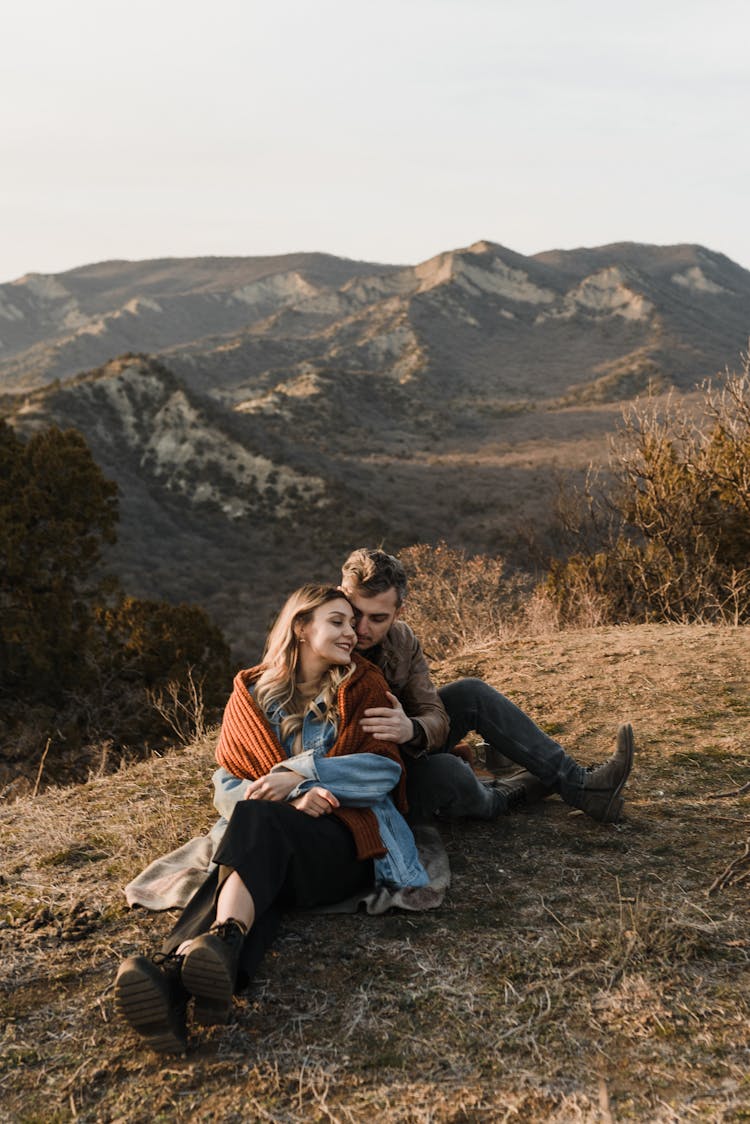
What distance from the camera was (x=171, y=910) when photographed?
141 inches

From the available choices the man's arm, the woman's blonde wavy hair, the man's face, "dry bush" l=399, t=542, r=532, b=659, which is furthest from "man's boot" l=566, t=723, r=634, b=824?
"dry bush" l=399, t=542, r=532, b=659

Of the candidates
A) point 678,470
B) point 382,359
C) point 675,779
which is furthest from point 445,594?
point 382,359

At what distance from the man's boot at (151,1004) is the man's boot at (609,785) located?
2.21 metres

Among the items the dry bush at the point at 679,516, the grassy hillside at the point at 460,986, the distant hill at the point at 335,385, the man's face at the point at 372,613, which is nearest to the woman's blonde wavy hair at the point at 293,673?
the man's face at the point at 372,613

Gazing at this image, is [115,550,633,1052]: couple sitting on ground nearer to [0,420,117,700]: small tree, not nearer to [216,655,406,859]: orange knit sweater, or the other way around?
[216,655,406,859]: orange knit sweater

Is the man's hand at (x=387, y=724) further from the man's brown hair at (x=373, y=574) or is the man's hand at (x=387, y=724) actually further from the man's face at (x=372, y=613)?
the man's brown hair at (x=373, y=574)

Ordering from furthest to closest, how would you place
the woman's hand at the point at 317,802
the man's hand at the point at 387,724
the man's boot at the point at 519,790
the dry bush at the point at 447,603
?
the dry bush at the point at 447,603, the man's boot at the point at 519,790, the man's hand at the point at 387,724, the woman's hand at the point at 317,802

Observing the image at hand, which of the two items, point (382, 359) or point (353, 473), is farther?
point (382, 359)

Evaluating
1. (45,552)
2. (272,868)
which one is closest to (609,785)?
(272,868)

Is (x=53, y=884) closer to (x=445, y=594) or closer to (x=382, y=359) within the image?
(x=445, y=594)

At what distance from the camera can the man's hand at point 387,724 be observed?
11.4 feet

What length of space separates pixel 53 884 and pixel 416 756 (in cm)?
184

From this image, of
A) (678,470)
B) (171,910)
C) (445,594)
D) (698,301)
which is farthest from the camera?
(698,301)

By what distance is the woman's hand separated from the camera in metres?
3.23
